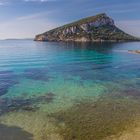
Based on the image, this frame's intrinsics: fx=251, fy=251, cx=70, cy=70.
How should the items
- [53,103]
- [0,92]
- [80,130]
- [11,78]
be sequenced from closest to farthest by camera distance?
[80,130] → [53,103] → [0,92] → [11,78]

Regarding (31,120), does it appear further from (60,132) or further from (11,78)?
(11,78)

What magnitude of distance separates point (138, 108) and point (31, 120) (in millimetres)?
13410

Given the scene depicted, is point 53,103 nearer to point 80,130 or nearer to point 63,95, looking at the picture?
point 63,95


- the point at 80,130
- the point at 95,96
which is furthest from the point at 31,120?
the point at 95,96

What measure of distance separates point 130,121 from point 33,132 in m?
10.5

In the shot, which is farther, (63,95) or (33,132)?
(63,95)

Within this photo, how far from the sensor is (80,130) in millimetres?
24656

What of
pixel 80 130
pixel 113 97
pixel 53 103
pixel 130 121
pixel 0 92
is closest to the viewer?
pixel 80 130

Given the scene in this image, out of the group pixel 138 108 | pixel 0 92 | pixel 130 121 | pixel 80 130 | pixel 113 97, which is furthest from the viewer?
pixel 0 92

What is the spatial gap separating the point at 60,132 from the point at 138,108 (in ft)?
39.2

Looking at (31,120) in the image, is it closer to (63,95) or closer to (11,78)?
(63,95)

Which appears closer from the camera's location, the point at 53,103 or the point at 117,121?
the point at 117,121

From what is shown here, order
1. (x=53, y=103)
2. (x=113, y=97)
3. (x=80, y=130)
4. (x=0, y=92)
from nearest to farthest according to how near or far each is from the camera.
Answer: (x=80, y=130) → (x=53, y=103) → (x=113, y=97) → (x=0, y=92)

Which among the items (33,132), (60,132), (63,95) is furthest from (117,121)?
(63,95)
